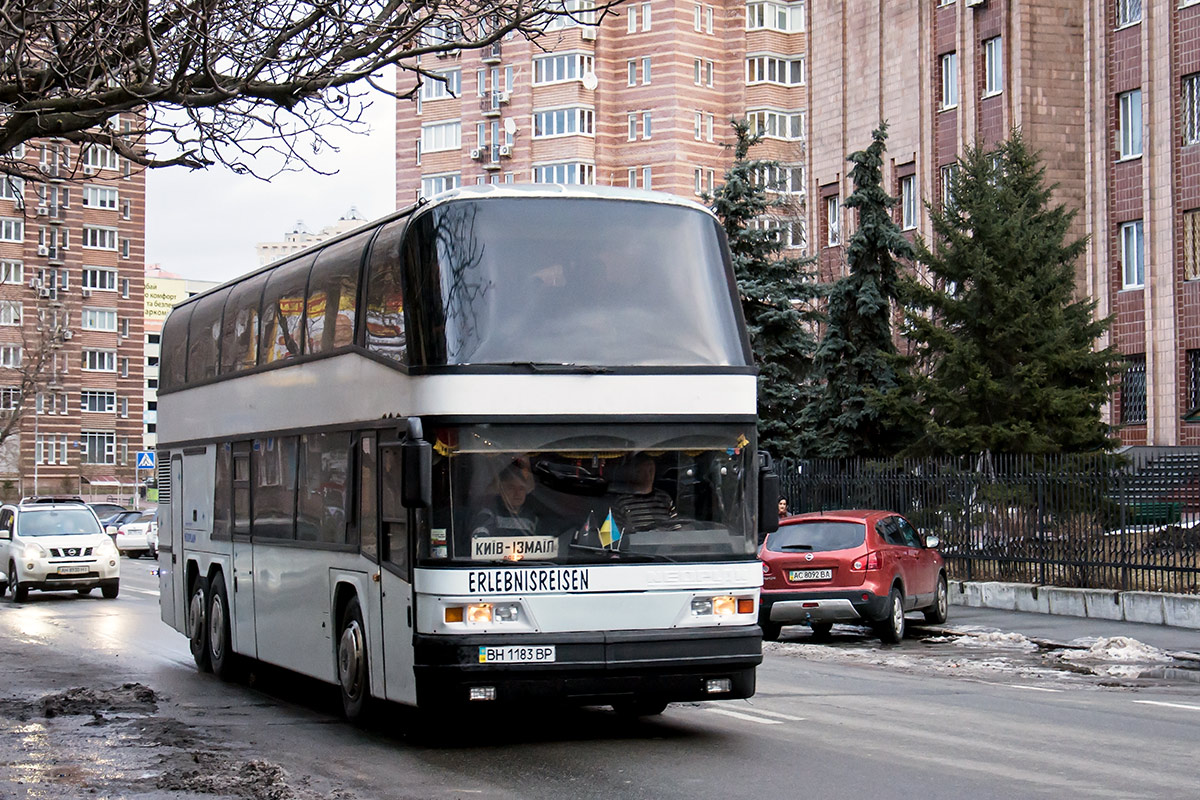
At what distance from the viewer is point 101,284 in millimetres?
110625

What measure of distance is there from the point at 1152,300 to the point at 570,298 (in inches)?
1324

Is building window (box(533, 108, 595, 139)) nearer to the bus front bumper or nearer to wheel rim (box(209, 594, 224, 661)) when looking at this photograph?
wheel rim (box(209, 594, 224, 661))

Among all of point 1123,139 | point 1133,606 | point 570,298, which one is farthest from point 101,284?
point 570,298

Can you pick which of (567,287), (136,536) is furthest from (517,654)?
(136,536)

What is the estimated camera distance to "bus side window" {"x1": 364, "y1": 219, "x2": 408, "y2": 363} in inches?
443

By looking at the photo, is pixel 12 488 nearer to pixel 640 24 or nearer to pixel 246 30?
pixel 640 24

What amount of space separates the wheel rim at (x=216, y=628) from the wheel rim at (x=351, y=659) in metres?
4.26

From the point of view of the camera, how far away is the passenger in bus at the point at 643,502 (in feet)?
35.9

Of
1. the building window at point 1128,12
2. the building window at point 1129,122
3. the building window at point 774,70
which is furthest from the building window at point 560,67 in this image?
the building window at point 1129,122

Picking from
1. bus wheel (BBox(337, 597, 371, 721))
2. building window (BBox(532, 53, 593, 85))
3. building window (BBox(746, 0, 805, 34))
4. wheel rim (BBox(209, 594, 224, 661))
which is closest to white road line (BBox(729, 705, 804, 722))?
bus wheel (BBox(337, 597, 371, 721))

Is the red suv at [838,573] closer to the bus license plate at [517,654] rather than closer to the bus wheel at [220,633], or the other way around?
the bus wheel at [220,633]

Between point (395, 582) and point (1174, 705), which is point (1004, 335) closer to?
point (1174, 705)

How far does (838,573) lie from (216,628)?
7.40 metres

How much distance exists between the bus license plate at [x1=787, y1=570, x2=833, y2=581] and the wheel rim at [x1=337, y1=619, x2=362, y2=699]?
8.64 meters
